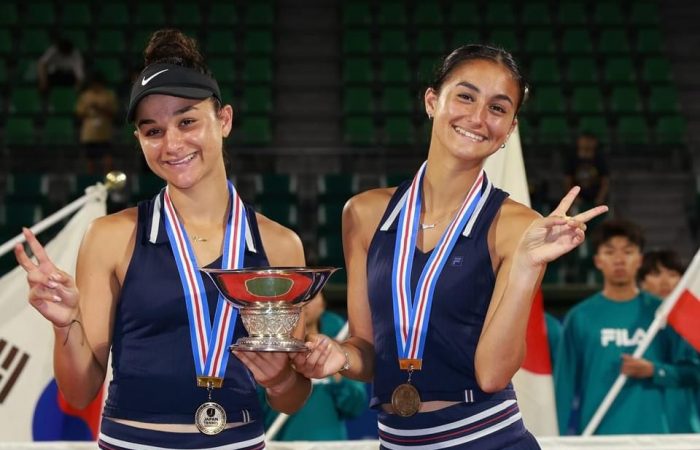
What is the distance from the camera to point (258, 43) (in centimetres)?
1174

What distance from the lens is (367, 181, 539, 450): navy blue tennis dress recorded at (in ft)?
7.63

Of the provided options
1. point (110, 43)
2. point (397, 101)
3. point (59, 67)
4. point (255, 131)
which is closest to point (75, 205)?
point (255, 131)

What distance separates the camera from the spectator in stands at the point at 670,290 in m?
5.11

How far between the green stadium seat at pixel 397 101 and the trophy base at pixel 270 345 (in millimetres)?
8759

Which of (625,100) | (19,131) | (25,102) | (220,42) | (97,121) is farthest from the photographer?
(220,42)

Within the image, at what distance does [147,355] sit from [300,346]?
0.38m

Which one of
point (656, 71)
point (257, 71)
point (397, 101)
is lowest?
point (397, 101)

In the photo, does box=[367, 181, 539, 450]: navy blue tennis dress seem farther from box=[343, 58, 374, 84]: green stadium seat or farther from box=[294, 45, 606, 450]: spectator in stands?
box=[343, 58, 374, 84]: green stadium seat

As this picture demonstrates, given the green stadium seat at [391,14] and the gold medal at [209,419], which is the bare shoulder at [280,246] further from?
the green stadium seat at [391,14]

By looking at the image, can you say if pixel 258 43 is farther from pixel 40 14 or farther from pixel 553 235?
pixel 553 235

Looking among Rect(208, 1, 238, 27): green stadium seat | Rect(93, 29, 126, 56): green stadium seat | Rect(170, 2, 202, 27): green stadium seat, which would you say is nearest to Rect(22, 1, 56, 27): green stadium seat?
Rect(93, 29, 126, 56): green stadium seat

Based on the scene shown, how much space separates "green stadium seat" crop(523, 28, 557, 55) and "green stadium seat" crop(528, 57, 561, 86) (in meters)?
0.24

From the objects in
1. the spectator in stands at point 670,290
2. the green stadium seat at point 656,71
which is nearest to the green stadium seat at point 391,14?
the green stadium seat at point 656,71

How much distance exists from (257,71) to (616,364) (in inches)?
277
